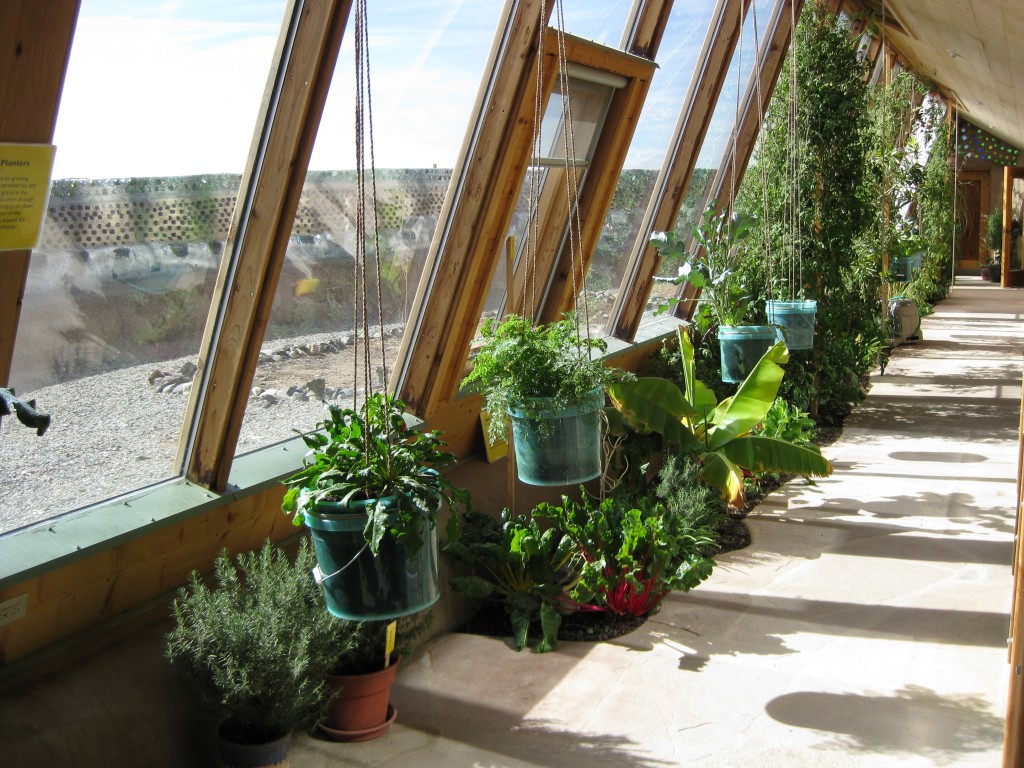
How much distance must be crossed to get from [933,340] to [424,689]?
1116 cm

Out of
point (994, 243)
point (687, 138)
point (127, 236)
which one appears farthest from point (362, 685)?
point (994, 243)

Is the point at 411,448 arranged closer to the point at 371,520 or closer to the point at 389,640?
the point at 371,520

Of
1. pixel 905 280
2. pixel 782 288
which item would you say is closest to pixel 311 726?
pixel 782 288

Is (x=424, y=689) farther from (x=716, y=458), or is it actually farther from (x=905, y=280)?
(x=905, y=280)

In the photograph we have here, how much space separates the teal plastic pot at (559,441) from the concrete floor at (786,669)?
0.97 metres

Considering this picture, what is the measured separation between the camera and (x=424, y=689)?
425cm

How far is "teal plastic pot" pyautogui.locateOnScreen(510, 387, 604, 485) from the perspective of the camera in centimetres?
382

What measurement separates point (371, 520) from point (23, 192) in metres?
1.25

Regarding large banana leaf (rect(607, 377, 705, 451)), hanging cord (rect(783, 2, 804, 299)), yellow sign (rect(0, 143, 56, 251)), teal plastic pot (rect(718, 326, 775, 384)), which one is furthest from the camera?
hanging cord (rect(783, 2, 804, 299))

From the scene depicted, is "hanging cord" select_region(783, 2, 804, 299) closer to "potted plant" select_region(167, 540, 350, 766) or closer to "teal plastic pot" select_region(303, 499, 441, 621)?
"potted plant" select_region(167, 540, 350, 766)

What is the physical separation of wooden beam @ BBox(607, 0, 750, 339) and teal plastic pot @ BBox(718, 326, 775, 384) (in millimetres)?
1486

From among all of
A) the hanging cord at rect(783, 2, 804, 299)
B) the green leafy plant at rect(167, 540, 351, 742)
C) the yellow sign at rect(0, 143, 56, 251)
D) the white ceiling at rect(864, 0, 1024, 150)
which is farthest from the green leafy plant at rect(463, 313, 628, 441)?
the hanging cord at rect(783, 2, 804, 299)

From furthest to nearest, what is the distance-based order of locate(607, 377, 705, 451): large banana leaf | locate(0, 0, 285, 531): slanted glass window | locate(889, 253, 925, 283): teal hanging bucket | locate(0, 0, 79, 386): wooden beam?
locate(889, 253, 925, 283): teal hanging bucket, locate(607, 377, 705, 451): large banana leaf, locate(0, 0, 285, 531): slanted glass window, locate(0, 0, 79, 386): wooden beam

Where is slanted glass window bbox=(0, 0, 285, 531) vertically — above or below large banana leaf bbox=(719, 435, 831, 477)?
above
